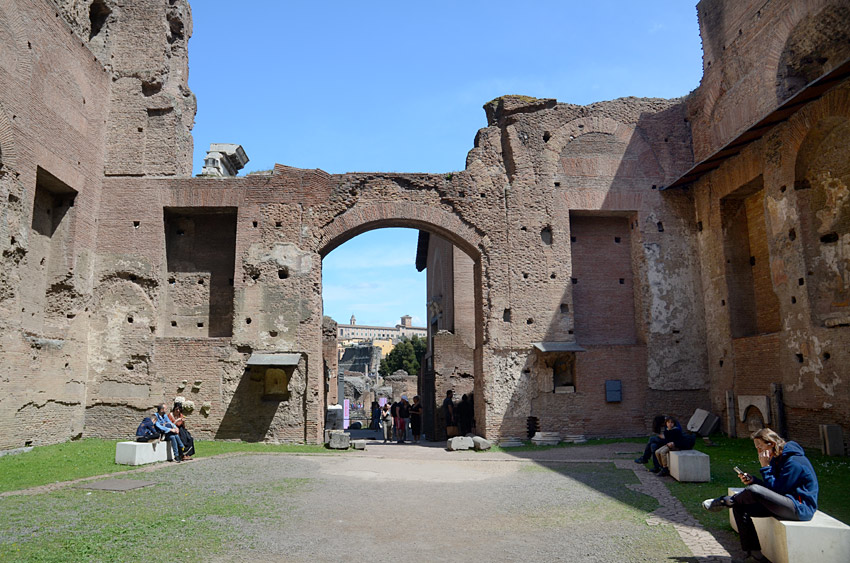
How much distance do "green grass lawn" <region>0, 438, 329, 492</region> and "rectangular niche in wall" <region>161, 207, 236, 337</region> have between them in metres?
2.84

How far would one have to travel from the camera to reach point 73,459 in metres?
10.1

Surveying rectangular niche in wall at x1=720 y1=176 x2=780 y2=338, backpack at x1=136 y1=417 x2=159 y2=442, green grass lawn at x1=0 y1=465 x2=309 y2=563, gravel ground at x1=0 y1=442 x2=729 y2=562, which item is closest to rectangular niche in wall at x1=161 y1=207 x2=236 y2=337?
backpack at x1=136 y1=417 x2=159 y2=442

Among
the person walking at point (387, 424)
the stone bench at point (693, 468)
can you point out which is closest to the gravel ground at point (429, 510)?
the stone bench at point (693, 468)

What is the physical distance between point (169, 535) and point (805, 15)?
12.8 m

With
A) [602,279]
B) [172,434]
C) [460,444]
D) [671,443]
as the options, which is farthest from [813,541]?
[602,279]

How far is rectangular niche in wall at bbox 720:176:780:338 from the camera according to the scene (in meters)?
12.8

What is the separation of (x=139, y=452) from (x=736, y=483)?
27.3 feet

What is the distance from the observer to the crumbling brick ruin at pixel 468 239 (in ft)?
38.4

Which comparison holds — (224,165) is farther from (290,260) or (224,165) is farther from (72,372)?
(72,372)

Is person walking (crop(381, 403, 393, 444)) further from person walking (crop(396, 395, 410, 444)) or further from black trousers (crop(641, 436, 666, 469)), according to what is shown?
black trousers (crop(641, 436, 666, 469))

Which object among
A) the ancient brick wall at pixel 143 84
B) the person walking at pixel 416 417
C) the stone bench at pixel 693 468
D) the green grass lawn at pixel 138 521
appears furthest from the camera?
the person walking at pixel 416 417

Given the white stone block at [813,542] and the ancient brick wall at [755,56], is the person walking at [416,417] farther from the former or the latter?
the white stone block at [813,542]

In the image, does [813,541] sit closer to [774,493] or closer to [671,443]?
[774,493]

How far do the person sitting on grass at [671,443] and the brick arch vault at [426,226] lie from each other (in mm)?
5766
